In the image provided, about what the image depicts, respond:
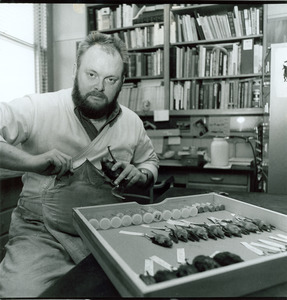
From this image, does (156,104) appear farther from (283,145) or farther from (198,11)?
(198,11)

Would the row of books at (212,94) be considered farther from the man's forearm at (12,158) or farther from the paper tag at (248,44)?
the man's forearm at (12,158)

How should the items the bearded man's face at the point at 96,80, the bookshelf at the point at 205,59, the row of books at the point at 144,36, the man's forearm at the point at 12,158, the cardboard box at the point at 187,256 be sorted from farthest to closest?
the bookshelf at the point at 205,59 < the row of books at the point at 144,36 < the bearded man's face at the point at 96,80 < the man's forearm at the point at 12,158 < the cardboard box at the point at 187,256

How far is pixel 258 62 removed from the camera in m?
2.56

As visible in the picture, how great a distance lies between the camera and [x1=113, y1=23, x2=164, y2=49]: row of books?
6.24ft

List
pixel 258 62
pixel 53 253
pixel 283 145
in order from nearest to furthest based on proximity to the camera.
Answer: pixel 53 253
pixel 283 145
pixel 258 62

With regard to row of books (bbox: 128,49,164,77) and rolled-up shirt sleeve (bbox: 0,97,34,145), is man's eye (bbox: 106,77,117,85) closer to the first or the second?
rolled-up shirt sleeve (bbox: 0,97,34,145)

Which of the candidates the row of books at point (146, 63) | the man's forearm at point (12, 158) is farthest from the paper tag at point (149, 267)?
the row of books at point (146, 63)

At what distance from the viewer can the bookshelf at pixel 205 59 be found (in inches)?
85.2

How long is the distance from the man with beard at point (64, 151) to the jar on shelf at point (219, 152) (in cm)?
136

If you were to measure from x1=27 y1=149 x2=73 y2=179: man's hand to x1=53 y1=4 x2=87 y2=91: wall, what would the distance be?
27 cm

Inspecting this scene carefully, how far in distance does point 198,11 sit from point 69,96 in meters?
1.83

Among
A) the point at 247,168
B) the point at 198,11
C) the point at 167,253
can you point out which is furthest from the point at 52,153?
the point at 198,11

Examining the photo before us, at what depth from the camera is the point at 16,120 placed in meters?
1.04

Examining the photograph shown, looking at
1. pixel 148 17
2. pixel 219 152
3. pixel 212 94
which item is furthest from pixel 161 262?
pixel 212 94
